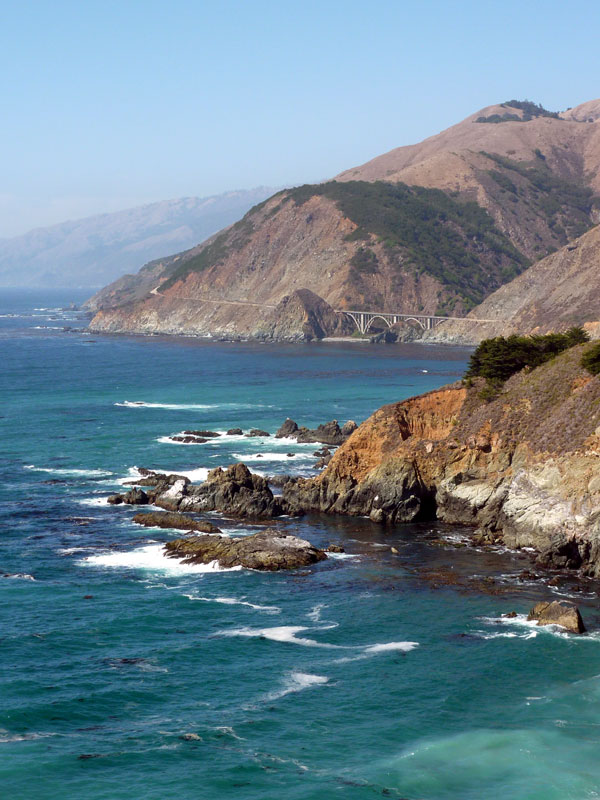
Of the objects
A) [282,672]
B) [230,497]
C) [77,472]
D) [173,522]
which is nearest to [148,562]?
[173,522]

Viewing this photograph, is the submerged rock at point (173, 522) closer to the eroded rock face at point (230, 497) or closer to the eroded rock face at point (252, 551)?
the eroded rock face at point (230, 497)

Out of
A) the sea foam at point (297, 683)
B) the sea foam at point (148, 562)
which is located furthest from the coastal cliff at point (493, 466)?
the sea foam at point (297, 683)

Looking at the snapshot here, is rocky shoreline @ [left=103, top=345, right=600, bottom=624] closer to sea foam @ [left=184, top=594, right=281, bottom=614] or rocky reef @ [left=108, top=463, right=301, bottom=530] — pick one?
rocky reef @ [left=108, top=463, right=301, bottom=530]

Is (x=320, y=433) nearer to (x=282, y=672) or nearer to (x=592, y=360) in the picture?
(x=592, y=360)

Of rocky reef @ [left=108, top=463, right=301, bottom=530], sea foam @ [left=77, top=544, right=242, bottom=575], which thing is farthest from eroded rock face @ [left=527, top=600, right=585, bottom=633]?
rocky reef @ [left=108, top=463, right=301, bottom=530]

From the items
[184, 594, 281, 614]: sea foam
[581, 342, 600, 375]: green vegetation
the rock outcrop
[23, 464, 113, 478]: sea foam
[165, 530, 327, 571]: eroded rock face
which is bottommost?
[184, 594, 281, 614]: sea foam
